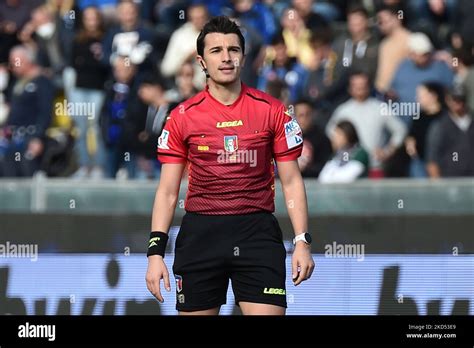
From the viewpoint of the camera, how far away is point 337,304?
10031 mm

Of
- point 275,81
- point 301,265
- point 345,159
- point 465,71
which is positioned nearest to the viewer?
point 301,265

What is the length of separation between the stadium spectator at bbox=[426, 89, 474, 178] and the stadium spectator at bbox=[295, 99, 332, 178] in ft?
3.32

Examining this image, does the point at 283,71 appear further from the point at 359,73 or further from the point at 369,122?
the point at 369,122

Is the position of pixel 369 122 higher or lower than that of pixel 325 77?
lower

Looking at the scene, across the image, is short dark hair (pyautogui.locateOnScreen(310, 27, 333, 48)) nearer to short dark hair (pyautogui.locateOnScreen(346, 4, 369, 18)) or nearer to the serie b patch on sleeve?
short dark hair (pyautogui.locateOnScreen(346, 4, 369, 18))

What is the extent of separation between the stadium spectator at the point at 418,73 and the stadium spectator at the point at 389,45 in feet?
0.26

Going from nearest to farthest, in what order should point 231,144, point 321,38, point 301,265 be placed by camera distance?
point 301,265, point 231,144, point 321,38

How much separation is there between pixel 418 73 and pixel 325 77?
3.01ft

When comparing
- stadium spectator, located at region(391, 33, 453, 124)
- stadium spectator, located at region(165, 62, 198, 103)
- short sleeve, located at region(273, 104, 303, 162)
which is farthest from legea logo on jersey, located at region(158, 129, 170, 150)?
stadium spectator, located at region(391, 33, 453, 124)

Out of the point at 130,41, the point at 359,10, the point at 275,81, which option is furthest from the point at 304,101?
the point at 130,41

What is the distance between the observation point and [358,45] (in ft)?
42.2

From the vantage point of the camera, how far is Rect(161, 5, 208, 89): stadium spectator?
12922 mm

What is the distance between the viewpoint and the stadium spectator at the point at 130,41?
1305 cm
